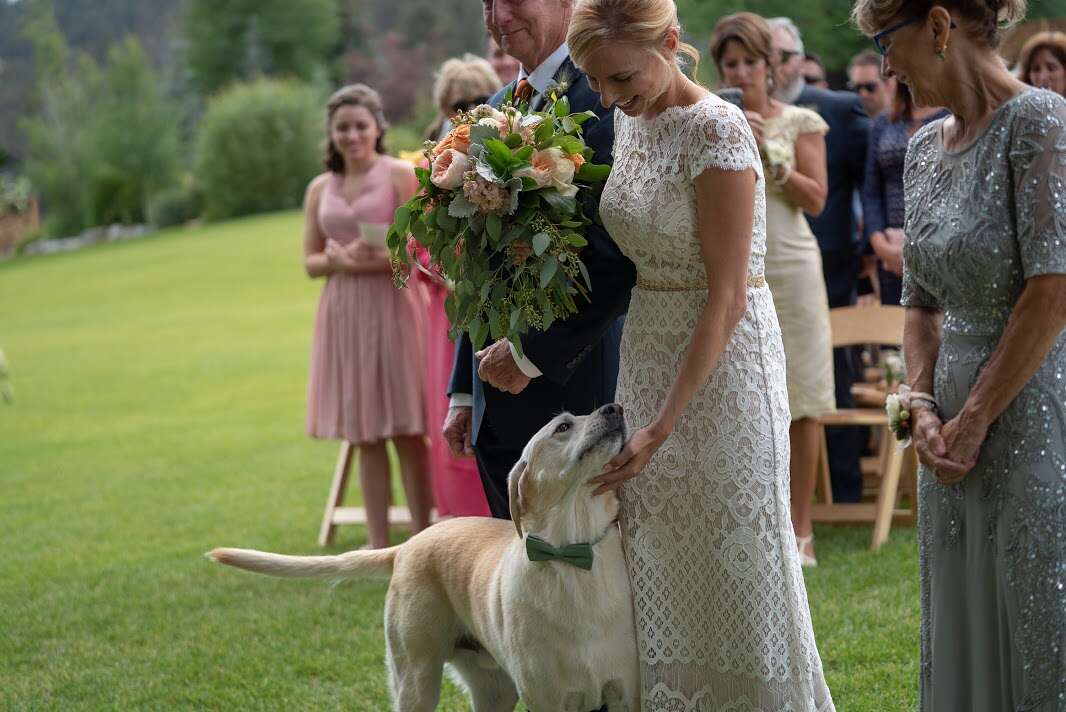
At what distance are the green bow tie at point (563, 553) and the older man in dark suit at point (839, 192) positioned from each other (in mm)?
Answer: 4960

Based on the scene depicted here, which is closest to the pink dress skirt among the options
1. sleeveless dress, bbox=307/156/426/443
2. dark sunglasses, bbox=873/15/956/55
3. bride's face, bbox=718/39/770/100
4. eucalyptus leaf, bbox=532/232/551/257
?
sleeveless dress, bbox=307/156/426/443

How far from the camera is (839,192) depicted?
7.97 metres

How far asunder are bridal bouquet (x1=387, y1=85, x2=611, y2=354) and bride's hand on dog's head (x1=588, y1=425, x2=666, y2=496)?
388 millimetres

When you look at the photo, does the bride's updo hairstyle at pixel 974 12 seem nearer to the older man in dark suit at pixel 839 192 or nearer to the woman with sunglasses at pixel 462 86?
the woman with sunglasses at pixel 462 86

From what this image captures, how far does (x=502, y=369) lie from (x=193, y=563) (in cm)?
481

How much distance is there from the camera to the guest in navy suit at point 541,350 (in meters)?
3.47

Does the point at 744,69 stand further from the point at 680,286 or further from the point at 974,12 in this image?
the point at 974,12

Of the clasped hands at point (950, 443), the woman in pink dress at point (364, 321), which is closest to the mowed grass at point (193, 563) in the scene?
the woman in pink dress at point (364, 321)

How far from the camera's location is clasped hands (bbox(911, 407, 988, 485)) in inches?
114

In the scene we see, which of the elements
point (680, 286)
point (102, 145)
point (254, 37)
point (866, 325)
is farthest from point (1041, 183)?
point (254, 37)

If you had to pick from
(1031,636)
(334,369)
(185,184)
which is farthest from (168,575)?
(185,184)

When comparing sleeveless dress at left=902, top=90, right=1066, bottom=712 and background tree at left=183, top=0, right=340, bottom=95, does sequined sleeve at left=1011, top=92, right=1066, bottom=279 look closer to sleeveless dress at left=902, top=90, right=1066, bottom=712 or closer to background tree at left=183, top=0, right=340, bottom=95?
sleeveless dress at left=902, top=90, right=1066, bottom=712

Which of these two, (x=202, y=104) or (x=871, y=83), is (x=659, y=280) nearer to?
(x=871, y=83)

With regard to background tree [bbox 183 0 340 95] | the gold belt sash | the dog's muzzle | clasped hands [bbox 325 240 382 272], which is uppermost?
background tree [bbox 183 0 340 95]
